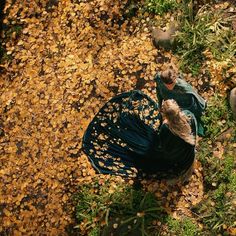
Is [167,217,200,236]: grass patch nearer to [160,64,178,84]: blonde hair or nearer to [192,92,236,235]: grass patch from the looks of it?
[192,92,236,235]: grass patch

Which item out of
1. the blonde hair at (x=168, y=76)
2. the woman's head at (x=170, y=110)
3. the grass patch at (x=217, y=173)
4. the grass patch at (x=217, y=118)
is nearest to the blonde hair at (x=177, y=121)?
the woman's head at (x=170, y=110)

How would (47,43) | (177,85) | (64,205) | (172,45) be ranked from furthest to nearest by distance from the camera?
(47,43) < (172,45) < (64,205) < (177,85)

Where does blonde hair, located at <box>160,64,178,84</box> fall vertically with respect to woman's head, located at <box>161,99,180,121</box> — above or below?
above

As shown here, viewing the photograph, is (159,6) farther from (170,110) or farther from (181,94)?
(170,110)

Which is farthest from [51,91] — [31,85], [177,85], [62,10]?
[177,85]

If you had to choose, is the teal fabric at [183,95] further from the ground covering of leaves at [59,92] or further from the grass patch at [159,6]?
the grass patch at [159,6]

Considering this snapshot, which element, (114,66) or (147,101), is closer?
(147,101)

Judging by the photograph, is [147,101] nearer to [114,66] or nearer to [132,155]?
[132,155]

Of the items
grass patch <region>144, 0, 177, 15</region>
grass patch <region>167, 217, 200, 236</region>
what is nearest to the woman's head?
grass patch <region>167, 217, 200, 236</region>
